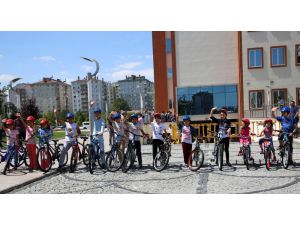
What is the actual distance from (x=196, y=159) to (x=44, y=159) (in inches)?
157

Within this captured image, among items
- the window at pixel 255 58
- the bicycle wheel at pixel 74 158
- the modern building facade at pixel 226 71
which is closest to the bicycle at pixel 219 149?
the bicycle wheel at pixel 74 158

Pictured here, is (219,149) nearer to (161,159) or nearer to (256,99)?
(161,159)

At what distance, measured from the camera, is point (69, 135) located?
8.45 meters

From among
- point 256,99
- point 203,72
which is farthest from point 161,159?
point 203,72

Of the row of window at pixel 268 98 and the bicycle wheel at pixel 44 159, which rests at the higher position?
the row of window at pixel 268 98

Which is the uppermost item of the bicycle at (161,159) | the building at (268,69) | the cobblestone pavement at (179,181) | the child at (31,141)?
the building at (268,69)

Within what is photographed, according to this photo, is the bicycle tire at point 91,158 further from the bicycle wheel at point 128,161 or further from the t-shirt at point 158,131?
the t-shirt at point 158,131

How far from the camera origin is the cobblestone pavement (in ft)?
20.9

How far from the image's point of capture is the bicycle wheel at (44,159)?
8383 millimetres

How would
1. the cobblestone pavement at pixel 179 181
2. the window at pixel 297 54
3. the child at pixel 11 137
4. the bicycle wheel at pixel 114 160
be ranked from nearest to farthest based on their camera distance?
the cobblestone pavement at pixel 179 181
the bicycle wheel at pixel 114 160
the child at pixel 11 137
the window at pixel 297 54

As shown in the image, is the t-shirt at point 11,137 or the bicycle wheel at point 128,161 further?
the t-shirt at point 11,137

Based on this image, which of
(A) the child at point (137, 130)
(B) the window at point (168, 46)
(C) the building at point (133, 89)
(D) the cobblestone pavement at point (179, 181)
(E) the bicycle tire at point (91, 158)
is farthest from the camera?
(C) the building at point (133, 89)

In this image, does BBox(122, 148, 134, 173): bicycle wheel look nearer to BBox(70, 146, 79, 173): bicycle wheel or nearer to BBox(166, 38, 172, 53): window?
BBox(70, 146, 79, 173): bicycle wheel

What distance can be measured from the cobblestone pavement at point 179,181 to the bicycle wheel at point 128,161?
0.18 meters
